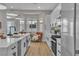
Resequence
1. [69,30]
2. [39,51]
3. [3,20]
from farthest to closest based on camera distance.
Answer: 1. [3,20]
2. [39,51]
3. [69,30]

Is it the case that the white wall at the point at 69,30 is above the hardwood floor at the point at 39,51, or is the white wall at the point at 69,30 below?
above

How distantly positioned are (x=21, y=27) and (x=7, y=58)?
12.2 m

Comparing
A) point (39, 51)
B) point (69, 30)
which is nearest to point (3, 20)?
point (39, 51)

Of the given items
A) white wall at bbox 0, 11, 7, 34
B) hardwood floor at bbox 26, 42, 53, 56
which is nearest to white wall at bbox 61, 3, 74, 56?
hardwood floor at bbox 26, 42, 53, 56

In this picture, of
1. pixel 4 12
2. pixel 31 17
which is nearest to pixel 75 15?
pixel 4 12

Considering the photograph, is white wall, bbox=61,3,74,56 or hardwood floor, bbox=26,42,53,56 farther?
hardwood floor, bbox=26,42,53,56

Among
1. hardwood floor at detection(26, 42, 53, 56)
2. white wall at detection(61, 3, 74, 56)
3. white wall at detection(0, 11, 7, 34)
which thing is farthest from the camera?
white wall at detection(0, 11, 7, 34)

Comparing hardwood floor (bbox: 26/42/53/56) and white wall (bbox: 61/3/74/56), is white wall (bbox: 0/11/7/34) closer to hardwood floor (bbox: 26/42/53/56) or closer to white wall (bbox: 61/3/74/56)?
hardwood floor (bbox: 26/42/53/56)

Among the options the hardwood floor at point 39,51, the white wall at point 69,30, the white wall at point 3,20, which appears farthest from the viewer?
the white wall at point 3,20

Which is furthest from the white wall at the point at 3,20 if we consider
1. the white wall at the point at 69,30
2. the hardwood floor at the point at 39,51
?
the white wall at the point at 69,30

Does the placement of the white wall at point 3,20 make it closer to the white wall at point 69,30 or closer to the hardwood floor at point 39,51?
the hardwood floor at point 39,51

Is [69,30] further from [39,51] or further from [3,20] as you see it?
[3,20]

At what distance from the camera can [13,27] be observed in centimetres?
1308

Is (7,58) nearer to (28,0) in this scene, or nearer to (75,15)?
(28,0)
